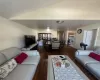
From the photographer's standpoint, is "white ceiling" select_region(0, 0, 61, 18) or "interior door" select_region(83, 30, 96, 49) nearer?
"white ceiling" select_region(0, 0, 61, 18)

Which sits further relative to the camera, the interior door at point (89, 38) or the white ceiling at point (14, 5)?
the interior door at point (89, 38)

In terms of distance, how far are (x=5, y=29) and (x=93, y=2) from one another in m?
3.56

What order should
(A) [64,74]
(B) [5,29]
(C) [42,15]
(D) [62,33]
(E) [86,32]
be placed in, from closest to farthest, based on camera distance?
(A) [64,74], (B) [5,29], (C) [42,15], (E) [86,32], (D) [62,33]

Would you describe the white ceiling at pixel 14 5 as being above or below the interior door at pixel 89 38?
above

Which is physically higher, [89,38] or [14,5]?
[14,5]

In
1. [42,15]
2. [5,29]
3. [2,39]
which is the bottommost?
[2,39]

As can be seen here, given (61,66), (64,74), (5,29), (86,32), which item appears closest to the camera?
(64,74)

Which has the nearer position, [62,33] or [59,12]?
[59,12]

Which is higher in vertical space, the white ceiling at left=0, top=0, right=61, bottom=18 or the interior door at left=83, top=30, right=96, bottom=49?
the white ceiling at left=0, top=0, right=61, bottom=18

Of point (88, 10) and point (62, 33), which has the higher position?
point (88, 10)

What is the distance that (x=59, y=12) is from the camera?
3021 millimetres

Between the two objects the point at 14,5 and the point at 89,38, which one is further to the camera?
the point at 89,38

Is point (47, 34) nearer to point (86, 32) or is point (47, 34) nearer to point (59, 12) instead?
point (86, 32)

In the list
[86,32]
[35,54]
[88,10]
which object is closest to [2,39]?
[35,54]
